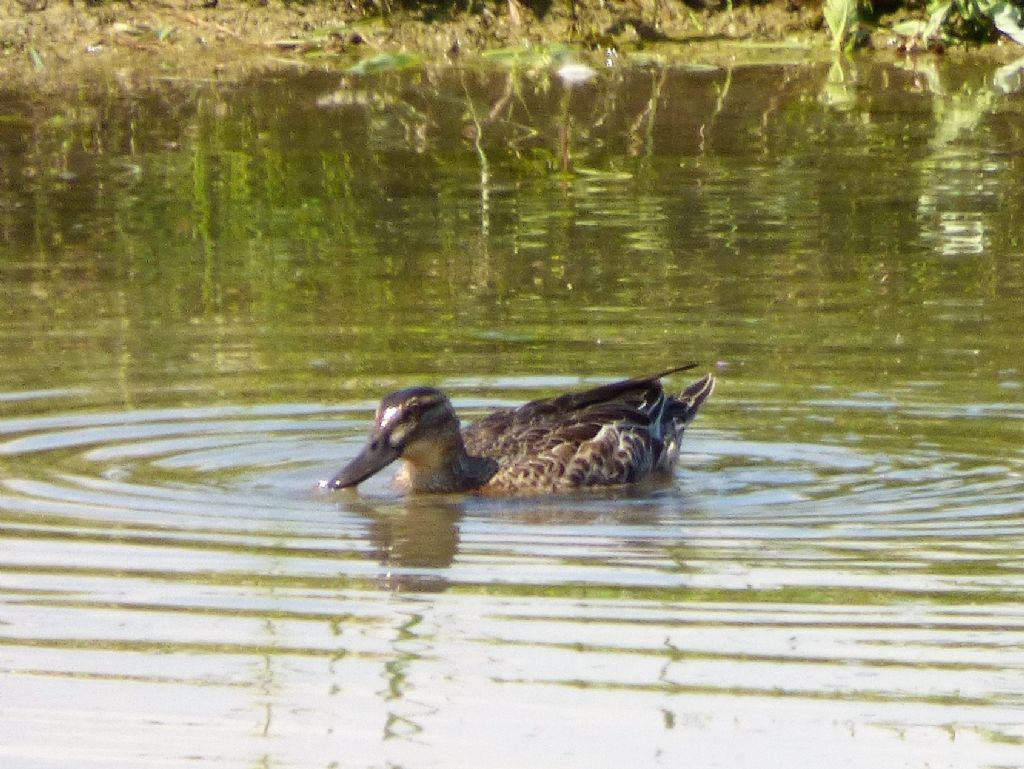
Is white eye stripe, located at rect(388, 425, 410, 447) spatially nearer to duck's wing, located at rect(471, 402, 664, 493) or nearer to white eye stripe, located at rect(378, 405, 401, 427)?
white eye stripe, located at rect(378, 405, 401, 427)

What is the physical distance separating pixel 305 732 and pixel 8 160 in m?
9.44

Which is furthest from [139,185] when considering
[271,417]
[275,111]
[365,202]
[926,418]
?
[926,418]

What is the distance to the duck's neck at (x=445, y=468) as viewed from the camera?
7.38 m

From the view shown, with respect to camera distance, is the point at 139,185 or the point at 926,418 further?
the point at 139,185

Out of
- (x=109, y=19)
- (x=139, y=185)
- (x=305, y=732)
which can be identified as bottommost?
(x=305, y=732)

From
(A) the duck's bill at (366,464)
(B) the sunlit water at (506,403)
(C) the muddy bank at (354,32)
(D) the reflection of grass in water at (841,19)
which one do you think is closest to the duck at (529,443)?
(A) the duck's bill at (366,464)

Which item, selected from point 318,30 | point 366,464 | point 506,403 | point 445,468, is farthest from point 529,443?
point 318,30

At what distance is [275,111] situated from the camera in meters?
15.1

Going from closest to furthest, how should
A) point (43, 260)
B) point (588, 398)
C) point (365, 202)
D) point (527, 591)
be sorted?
point (527, 591) < point (588, 398) < point (43, 260) < point (365, 202)

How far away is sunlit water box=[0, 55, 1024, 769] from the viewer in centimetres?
465

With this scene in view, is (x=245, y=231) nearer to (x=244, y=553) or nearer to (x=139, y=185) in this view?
(x=139, y=185)

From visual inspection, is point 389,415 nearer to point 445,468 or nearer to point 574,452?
point 445,468

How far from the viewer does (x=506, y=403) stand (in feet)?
27.8

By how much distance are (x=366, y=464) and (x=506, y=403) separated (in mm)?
1320
